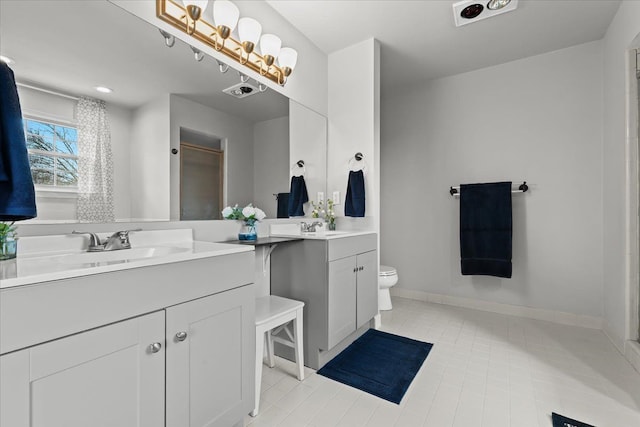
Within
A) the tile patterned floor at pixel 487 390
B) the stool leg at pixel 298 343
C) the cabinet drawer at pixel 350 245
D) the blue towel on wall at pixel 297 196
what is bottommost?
the tile patterned floor at pixel 487 390

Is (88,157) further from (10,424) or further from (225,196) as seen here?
(10,424)

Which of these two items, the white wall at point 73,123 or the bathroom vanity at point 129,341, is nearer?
the bathroom vanity at point 129,341

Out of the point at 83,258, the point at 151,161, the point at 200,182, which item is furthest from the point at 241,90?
the point at 83,258

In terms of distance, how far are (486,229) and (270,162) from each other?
214 cm

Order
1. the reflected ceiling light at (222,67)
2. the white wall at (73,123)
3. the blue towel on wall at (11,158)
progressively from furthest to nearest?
the reflected ceiling light at (222,67), the white wall at (73,123), the blue towel on wall at (11,158)

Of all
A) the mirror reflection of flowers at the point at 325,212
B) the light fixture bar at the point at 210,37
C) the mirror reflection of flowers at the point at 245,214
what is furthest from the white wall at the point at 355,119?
the mirror reflection of flowers at the point at 245,214

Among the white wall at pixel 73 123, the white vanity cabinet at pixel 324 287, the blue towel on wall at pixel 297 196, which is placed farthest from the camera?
the blue towel on wall at pixel 297 196

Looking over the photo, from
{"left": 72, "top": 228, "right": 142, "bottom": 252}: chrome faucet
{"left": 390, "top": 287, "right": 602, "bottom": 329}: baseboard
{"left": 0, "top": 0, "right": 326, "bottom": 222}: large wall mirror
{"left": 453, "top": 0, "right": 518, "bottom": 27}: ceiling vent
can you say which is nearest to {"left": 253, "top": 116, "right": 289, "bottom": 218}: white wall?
{"left": 0, "top": 0, "right": 326, "bottom": 222}: large wall mirror

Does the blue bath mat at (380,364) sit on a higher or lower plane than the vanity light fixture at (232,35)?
lower

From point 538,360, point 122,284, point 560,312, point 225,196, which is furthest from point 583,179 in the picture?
point 122,284

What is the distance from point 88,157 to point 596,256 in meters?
3.62

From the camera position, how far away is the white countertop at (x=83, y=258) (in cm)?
77

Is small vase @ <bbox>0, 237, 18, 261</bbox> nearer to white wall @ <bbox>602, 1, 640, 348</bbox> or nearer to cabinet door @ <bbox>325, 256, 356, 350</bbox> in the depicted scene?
cabinet door @ <bbox>325, 256, 356, 350</bbox>

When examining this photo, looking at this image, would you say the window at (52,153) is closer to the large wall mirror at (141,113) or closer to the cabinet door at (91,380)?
the large wall mirror at (141,113)
